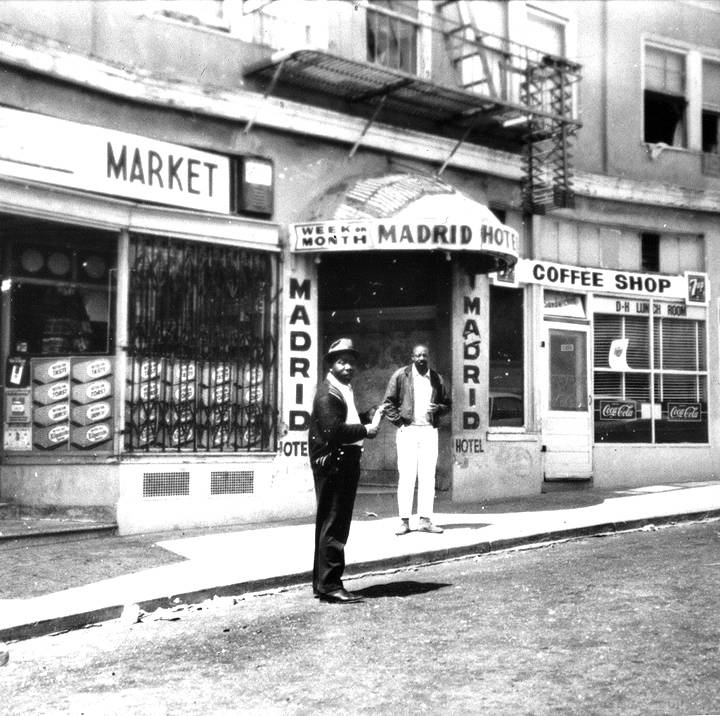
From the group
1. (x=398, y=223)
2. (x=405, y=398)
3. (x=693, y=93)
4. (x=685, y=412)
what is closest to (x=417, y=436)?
(x=405, y=398)

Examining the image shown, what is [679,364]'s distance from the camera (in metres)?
18.1

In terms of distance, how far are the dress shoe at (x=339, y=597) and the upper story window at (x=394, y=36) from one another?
8083mm

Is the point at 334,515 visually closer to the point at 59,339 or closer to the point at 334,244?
the point at 59,339

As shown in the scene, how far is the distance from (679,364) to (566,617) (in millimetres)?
11326

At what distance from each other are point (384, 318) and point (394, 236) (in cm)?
274

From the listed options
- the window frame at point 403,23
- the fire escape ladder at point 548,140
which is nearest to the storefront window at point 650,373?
the fire escape ladder at point 548,140

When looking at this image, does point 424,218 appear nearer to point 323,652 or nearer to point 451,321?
point 451,321

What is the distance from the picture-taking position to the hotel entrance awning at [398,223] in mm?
13289

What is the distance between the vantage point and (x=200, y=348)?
511 inches

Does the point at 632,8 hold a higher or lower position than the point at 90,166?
higher

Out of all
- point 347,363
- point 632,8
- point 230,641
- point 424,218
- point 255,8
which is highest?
point 632,8

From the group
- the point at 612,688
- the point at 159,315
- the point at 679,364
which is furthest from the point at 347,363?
the point at 679,364

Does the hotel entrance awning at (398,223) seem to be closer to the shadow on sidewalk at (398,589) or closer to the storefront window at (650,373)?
the storefront window at (650,373)

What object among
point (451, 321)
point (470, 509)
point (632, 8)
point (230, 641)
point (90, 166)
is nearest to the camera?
point (230, 641)
